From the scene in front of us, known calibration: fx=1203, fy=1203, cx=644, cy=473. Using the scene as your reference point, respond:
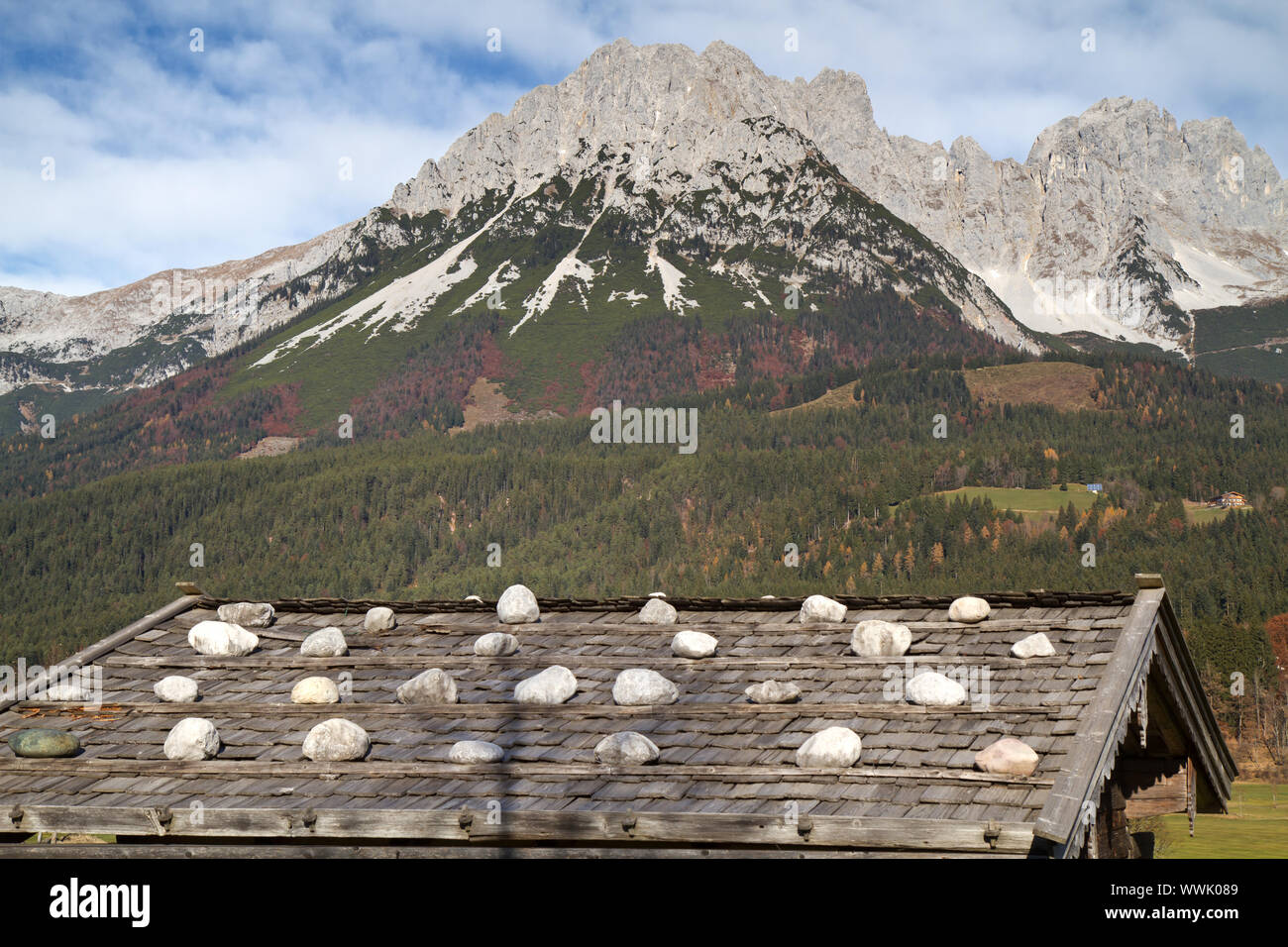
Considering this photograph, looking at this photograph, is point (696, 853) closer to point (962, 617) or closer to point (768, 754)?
point (768, 754)

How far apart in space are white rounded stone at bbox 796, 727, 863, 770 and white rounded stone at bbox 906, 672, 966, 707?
879mm

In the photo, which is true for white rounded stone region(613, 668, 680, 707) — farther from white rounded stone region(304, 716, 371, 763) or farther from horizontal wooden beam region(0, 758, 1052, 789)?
white rounded stone region(304, 716, 371, 763)

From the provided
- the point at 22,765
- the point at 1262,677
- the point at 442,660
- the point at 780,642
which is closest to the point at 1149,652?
the point at 780,642

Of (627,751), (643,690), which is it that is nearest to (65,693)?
(643,690)

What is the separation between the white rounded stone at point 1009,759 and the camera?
325 inches

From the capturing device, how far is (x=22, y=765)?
33.7ft

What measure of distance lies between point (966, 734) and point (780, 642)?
8.18 feet

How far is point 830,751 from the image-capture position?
8.80m

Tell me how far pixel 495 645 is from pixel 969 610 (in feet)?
14.6

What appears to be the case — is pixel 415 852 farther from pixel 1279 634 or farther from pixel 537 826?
pixel 1279 634

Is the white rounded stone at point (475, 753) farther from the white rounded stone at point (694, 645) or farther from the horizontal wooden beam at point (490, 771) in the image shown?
the white rounded stone at point (694, 645)

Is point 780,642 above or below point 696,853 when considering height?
above

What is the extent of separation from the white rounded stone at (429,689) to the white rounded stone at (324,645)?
4.96 feet

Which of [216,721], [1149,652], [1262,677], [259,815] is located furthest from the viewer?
[1262,677]
